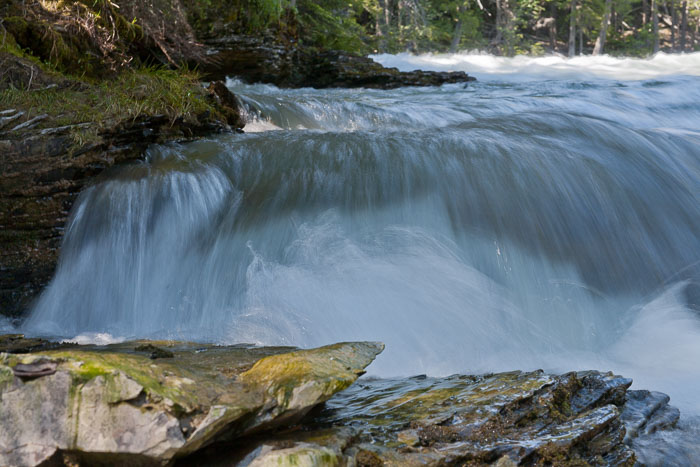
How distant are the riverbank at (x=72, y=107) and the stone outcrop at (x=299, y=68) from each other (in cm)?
213

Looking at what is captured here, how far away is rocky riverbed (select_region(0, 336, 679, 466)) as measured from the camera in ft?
6.19

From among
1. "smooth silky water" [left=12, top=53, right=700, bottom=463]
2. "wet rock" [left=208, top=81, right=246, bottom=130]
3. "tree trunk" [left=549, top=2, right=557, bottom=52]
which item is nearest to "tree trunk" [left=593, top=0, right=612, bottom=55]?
"tree trunk" [left=549, top=2, right=557, bottom=52]

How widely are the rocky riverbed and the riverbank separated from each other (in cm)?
271

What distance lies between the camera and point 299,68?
39.0 feet

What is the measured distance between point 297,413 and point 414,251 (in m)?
2.67

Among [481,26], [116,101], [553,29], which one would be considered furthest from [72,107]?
[553,29]

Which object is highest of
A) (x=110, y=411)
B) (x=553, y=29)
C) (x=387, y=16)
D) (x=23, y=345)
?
(x=553, y=29)

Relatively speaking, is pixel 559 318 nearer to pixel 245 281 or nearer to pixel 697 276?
pixel 697 276

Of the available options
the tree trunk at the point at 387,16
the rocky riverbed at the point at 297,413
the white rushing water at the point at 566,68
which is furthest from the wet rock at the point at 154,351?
the tree trunk at the point at 387,16

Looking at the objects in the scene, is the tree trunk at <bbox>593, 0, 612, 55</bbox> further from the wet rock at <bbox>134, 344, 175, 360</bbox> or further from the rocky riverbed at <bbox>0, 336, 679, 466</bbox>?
the wet rock at <bbox>134, 344, 175, 360</bbox>

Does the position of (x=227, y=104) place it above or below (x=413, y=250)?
above

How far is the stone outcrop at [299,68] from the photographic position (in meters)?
10.7

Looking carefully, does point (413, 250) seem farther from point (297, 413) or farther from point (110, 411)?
point (110, 411)

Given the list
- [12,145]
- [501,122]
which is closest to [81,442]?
[12,145]
